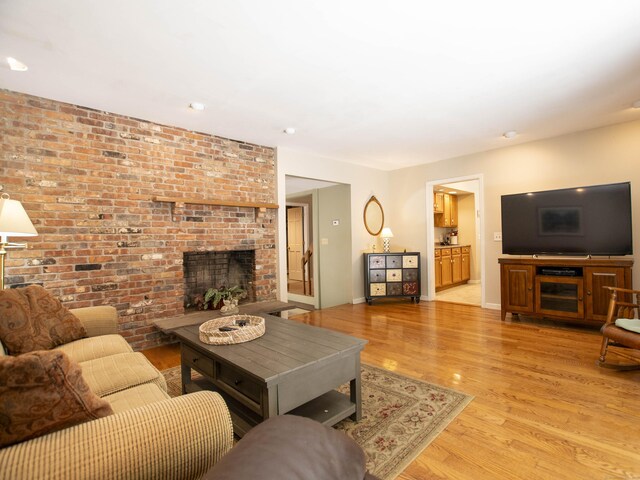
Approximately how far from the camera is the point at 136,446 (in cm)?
93

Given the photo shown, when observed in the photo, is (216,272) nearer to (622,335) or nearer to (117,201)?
(117,201)

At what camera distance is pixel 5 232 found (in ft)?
7.25

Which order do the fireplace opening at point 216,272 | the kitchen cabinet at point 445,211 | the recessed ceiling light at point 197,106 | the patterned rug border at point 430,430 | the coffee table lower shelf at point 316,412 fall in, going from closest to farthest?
the patterned rug border at point 430,430, the coffee table lower shelf at point 316,412, the recessed ceiling light at point 197,106, the fireplace opening at point 216,272, the kitchen cabinet at point 445,211

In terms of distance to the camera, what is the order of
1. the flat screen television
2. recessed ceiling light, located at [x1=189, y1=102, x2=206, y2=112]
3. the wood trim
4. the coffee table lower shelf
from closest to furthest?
the coffee table lower shelf < recessed ceiling light, located at [x1=189, y1=102, x2=206, y2=112] < the wood trim < the flat screen television

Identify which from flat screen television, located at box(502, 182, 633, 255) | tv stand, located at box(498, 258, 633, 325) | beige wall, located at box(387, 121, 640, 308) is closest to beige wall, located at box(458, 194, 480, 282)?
beige wall, located at box(387, 121, 640, 308)

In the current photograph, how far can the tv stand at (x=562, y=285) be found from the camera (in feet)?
11.7

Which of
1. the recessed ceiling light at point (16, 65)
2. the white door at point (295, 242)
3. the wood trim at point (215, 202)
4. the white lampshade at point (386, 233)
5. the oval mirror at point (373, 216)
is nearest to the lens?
the recessed ceiling light at point (16, 65)

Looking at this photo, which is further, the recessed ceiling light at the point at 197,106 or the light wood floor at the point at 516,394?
the recessed ceiling light at the point at 197,106

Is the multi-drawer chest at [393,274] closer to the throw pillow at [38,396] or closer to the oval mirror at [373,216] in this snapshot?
the oval mirror at [373,216]

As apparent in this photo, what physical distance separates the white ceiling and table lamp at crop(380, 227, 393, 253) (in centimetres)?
218

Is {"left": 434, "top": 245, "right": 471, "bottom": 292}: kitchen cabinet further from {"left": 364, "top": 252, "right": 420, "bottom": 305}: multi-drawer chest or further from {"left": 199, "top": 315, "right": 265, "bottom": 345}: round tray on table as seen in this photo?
{"left": 199, "top": 315, "right": 265, "bottom": 345}: round tray on table

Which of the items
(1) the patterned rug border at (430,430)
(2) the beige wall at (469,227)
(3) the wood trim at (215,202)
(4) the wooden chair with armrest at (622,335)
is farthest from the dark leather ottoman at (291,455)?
(2) the beige wall at (469,227)

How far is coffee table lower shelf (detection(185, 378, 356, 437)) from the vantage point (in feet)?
5.98

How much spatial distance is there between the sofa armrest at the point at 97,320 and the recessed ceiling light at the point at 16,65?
5.92 ft
